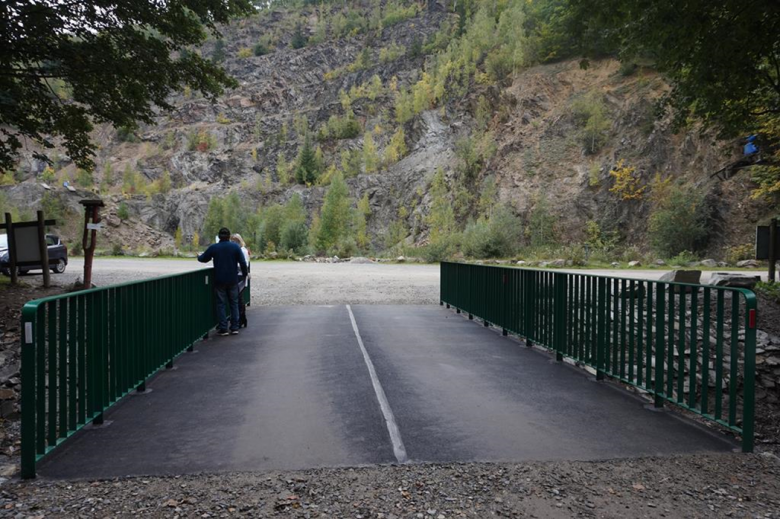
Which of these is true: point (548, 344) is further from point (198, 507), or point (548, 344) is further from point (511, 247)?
point (511, 247)

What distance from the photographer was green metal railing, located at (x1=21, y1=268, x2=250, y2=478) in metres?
3.80

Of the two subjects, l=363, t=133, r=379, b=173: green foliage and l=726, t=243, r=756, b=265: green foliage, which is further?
l=363, t=133, r=379, b=173: green foliage

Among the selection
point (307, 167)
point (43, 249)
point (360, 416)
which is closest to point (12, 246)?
point (43, 249)

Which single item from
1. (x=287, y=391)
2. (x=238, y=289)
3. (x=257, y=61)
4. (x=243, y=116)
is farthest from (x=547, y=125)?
(x=257, y=61)

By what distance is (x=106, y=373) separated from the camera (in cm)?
501

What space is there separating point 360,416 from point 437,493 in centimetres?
165

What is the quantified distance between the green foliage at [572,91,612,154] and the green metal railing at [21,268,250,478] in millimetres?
47050

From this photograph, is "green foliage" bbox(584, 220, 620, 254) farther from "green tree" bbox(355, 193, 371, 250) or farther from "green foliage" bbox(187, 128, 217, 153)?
"green foliage" bbox(187, 128, 217, 153)

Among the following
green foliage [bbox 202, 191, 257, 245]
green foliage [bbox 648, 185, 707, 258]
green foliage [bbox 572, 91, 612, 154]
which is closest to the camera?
green foliage [bbox 648, 185, 707, 258]

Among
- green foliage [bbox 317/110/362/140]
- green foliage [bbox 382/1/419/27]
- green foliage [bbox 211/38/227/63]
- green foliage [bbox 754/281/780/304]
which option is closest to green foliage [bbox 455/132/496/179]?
green foliage [bbox 317/110/362/140]

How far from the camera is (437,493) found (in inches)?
136

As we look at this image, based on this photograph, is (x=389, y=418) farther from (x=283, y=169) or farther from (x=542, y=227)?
(x=283, y=169)

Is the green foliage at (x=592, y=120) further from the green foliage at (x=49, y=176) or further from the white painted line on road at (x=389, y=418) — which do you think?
the green foliage at (x=49, y=176)

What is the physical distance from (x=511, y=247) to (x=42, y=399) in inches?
1517
